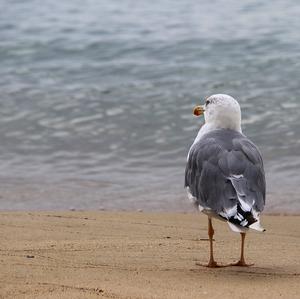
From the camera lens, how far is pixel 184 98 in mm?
13000

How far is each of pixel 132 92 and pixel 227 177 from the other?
7883 mm

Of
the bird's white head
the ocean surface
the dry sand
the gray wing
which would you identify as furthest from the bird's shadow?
the ocean surface

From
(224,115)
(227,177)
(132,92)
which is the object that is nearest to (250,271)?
(227,177)

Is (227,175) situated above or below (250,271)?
above

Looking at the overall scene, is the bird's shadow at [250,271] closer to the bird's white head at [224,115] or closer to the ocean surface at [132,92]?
the bird's white head at [224,115]

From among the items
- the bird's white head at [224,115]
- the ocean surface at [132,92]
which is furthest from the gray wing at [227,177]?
the ocean surface at [132,92]

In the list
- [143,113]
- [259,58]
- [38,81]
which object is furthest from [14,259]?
[259,58]

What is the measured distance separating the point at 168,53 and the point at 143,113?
3633mm

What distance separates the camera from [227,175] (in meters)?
5.70

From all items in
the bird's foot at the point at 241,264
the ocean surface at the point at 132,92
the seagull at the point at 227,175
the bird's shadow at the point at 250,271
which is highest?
the seagull at the point at 227,175

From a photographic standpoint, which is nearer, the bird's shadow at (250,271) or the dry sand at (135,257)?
the dry sand at (135,257)

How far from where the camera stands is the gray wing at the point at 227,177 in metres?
5.42

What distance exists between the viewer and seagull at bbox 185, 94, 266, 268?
539cm

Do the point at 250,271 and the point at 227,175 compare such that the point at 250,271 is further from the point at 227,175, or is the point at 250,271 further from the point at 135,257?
the point at 135,257
